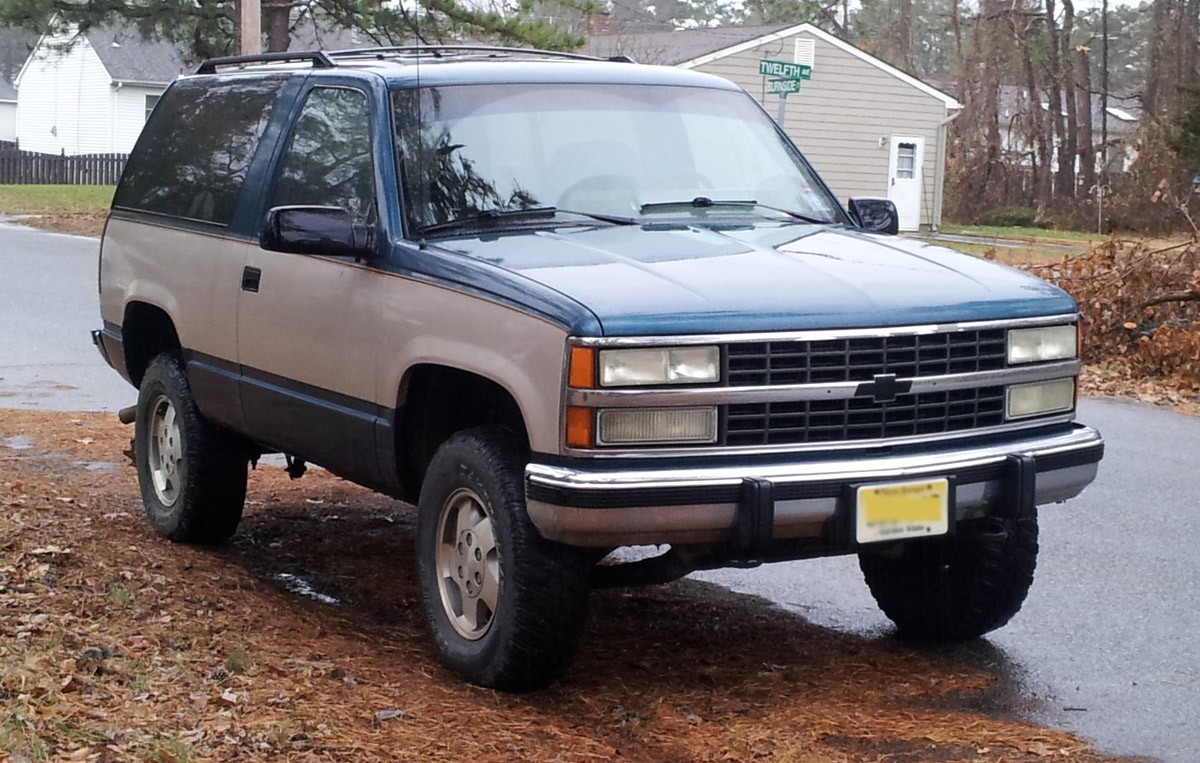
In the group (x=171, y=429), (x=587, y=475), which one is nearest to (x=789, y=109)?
(x=171, y=429)

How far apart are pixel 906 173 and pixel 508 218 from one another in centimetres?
3332

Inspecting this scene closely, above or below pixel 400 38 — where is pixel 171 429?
below

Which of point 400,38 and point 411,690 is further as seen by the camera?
point 400,38

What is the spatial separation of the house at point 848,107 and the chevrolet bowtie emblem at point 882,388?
30.3 m

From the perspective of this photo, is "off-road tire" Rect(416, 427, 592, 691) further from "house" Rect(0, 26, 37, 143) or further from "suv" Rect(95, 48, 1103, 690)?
"house" Rect(0, 26, 37, 143)

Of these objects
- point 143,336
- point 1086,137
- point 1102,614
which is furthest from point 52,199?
point 1102,614

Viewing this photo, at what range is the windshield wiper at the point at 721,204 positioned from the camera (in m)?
5.71

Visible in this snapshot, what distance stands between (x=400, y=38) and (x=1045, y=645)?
21.7m

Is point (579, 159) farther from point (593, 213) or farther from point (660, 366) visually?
point (660, 366)

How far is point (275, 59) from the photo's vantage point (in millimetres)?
7070

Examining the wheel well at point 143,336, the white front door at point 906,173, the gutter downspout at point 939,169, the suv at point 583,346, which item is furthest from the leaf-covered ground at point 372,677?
the gutter downspout at point 939,169

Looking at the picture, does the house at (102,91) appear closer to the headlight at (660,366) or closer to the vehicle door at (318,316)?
the vehicle door at (318,316)

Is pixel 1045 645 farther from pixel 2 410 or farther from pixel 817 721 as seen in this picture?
pixel 2 410

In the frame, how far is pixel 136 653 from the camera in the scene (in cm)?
508
